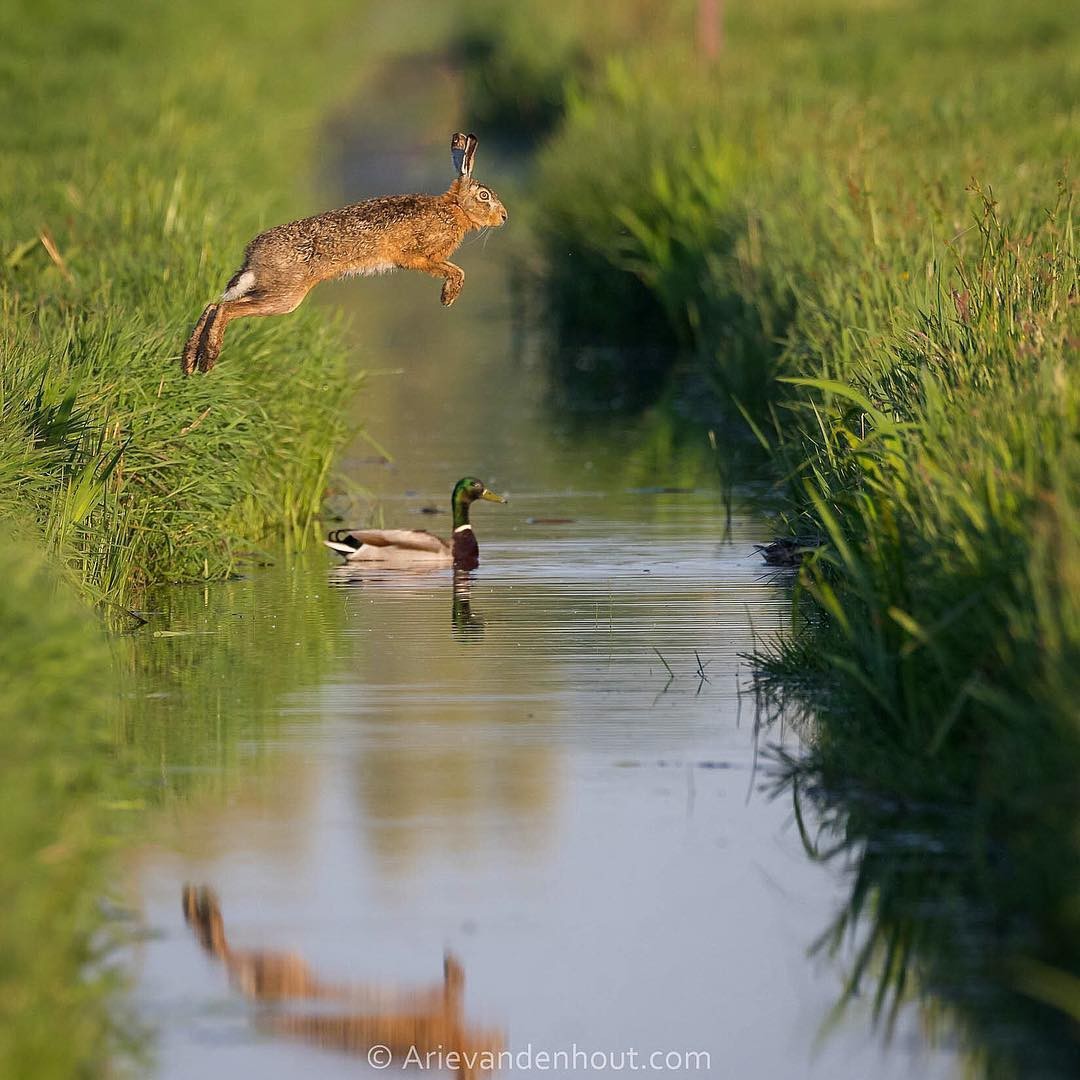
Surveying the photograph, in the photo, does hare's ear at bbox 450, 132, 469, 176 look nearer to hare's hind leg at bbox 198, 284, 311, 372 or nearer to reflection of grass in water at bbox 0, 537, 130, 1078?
hare's hind leg at bbox 198, 284, 311, 372

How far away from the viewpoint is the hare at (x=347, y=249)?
11.0 meters

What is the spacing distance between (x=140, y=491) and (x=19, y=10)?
94.7 feet

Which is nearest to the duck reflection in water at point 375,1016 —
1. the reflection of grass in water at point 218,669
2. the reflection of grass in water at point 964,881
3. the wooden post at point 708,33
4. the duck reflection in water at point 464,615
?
the reflection of grass in water at point 964,881

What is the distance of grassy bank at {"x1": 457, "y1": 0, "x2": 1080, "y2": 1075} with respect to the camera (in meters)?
6.70

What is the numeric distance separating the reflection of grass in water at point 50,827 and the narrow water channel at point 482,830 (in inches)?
8.5

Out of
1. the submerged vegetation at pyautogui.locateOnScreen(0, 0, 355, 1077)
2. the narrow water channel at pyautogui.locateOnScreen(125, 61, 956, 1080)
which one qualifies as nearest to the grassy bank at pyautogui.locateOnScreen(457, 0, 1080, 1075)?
the narrow water channel at pyautogui.locateOnScreen(125, 61, 956, 1080)

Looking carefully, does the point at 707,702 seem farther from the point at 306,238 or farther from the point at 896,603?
the point at 306,238

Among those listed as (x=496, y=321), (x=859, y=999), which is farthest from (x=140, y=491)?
(x=496, y=321)

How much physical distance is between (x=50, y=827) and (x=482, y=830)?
5.46ft

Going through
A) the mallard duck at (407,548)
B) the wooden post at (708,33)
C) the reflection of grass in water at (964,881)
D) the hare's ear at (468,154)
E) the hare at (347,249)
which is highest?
the wooden post at (708,33)

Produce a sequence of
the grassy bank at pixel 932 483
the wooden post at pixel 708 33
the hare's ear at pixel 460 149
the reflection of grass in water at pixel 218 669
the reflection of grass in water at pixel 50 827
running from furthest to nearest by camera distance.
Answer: the wooden post at pixel 708 33 < the hare's ear at pixel 460 149 < the reflection of grass in water at pixel 218 669 < the grassy bank at pixel 932 483 < the reflection of grass in water at pixel 50 827

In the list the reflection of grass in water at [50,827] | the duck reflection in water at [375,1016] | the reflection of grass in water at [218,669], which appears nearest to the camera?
the reflection of grass in water at [50,827]

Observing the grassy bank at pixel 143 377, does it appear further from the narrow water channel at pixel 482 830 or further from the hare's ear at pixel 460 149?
the hare's ear at pixel 460 149

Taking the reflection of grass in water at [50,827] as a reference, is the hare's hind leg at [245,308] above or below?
above
